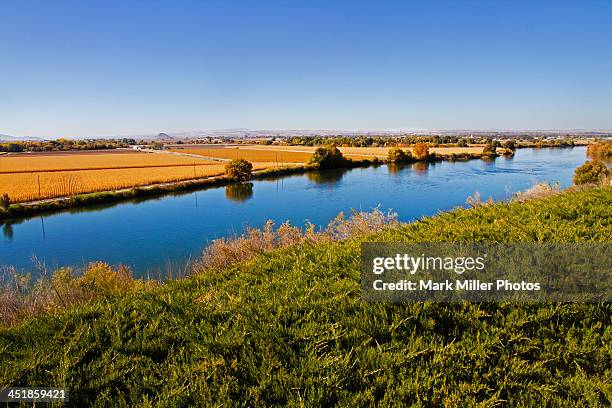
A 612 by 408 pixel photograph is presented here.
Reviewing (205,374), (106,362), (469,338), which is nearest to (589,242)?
(469,338)

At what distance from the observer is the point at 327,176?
6009 centimetres

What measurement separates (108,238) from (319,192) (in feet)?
81.1

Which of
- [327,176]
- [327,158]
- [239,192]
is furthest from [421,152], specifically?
[239,192]

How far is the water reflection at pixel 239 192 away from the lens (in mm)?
42037

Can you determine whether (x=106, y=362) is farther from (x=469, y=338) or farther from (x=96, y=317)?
(x=469, y=338)

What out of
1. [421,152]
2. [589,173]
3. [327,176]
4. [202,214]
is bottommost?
[202,214]

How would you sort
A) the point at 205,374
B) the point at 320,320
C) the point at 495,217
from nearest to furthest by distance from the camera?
the point at 205,374 < the point at 320,320 < the point at 495,217

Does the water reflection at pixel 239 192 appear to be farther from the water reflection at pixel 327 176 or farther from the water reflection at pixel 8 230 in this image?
the water reflection at pixel 8 230

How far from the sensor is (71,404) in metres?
2.40

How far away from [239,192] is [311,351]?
4424cm

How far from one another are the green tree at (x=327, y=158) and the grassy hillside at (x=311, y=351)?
64.6 meters

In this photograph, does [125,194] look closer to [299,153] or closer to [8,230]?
[8,230]

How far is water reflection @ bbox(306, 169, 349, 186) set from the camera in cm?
5362

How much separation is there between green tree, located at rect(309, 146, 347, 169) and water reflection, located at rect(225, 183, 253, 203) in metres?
19.8
